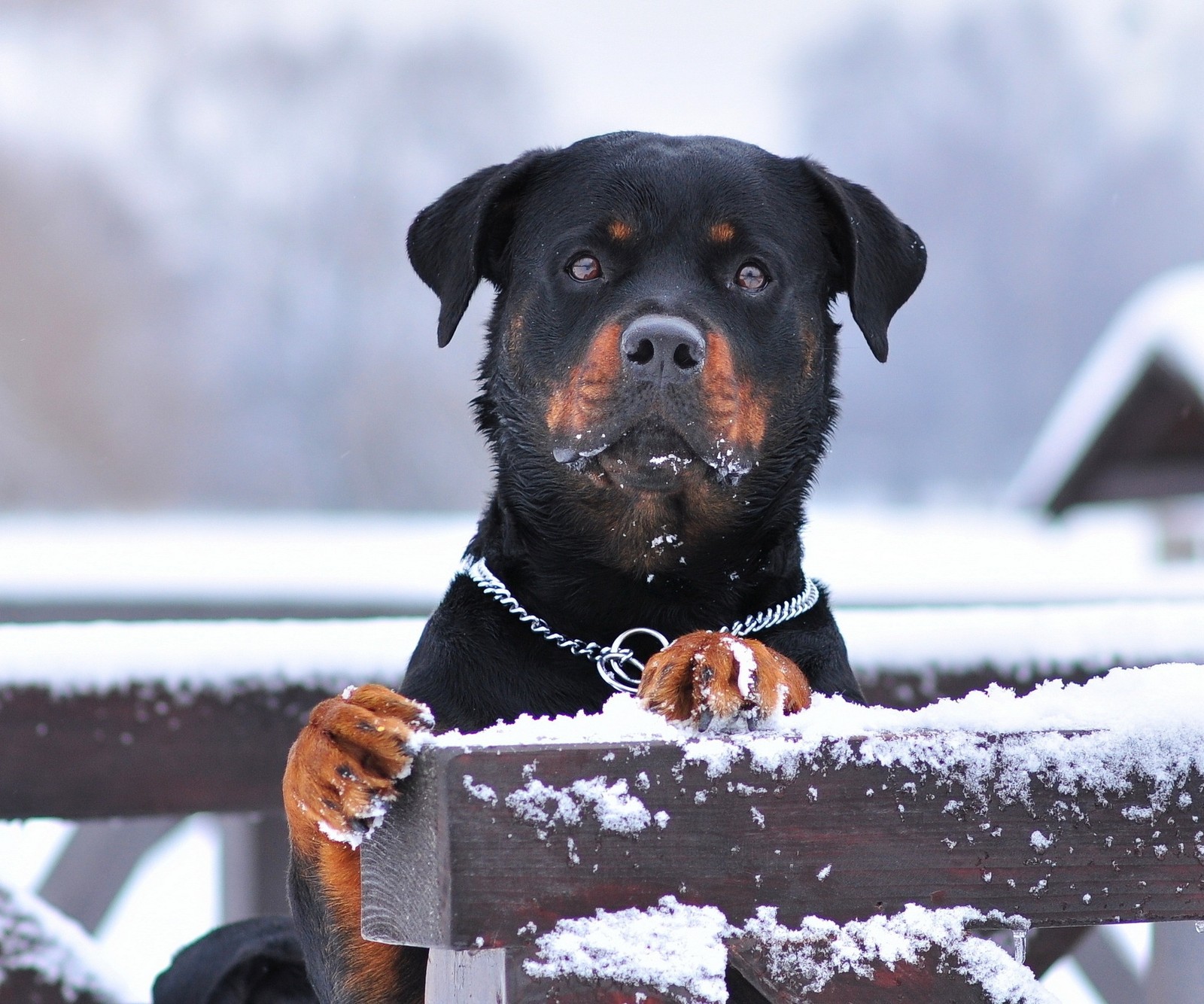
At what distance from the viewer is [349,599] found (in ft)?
17.7

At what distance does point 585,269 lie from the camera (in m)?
2.76

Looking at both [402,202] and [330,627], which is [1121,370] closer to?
[330,627]

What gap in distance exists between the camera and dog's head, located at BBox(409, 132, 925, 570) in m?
2.49

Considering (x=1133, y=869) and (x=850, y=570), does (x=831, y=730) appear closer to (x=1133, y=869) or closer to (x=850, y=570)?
(x=1133, y=869)

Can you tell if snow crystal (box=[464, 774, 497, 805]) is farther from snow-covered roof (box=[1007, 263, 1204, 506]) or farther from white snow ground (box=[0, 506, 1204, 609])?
snow-covered roof (box=[1007, 263, 1204, 506])

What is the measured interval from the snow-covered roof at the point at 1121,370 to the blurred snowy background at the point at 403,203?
19083mm

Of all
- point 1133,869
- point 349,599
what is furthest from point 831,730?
point 349,599

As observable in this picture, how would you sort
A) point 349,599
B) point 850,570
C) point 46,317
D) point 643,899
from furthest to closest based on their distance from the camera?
point 46,317
point 850,570
point 349,599
point 643,899

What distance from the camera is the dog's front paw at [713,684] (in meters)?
1.61

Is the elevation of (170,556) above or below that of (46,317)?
below

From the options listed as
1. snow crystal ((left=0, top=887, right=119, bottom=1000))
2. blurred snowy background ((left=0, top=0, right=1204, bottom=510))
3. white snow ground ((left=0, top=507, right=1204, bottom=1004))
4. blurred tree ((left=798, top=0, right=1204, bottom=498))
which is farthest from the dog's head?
blurred tree ((left=798, top=0, right=1204, bottom=498))

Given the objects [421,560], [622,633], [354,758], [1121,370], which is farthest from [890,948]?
[1121,370]

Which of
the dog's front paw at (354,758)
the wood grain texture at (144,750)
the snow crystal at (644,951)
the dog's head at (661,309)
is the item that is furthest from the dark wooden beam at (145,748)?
the snow crystal at (644,951)

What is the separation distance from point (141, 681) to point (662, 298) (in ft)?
4.68
